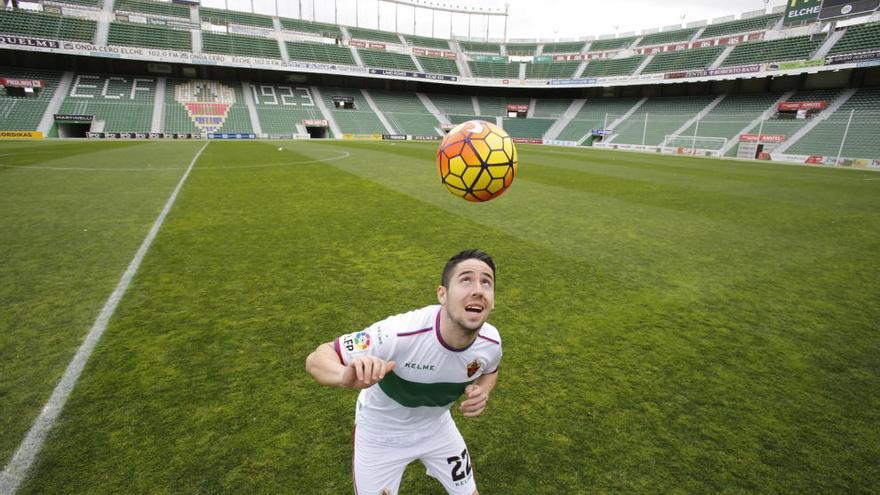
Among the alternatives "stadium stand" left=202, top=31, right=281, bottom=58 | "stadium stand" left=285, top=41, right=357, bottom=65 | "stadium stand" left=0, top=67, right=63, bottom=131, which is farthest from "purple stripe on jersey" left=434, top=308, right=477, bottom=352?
"stadium stand" left=285, top=41, right=357, bottom=65

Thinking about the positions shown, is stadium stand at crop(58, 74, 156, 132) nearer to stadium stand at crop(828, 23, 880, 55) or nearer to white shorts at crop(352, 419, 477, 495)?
white shorts at crop(352, 419, 477, 495)

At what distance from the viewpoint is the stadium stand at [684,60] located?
4431 centimetres

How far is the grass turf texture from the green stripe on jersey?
74 cm

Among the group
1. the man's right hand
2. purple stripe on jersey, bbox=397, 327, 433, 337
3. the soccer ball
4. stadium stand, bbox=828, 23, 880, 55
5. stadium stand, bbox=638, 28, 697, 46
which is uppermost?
stadium stand, bbox=638, 28, 697, 46

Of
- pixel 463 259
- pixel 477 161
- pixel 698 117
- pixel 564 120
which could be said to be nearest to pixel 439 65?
pixel 564 120

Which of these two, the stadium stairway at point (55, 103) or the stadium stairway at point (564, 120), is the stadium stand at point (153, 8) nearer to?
the stadium stairway at point (55, 103)

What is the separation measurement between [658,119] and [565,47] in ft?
72.4

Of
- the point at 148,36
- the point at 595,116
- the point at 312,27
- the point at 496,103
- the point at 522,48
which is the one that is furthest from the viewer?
the point at 522,48

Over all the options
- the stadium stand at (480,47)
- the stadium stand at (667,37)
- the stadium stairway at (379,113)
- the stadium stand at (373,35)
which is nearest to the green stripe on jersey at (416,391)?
the stadium stairway at (379,113)

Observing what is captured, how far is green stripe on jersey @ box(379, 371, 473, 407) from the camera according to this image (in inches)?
89.7

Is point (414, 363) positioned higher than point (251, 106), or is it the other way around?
point (251, 106)

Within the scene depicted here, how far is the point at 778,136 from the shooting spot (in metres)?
34.5

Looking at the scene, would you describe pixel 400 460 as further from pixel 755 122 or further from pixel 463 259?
pixel 755 122

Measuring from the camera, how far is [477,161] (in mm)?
4090
